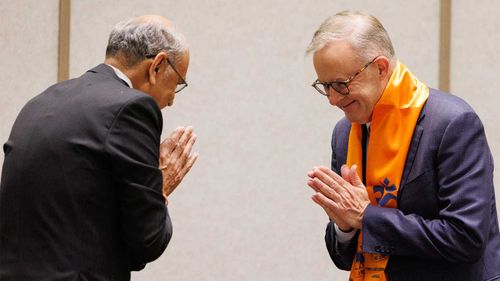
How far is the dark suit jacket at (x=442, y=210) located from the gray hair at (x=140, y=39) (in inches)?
26.9

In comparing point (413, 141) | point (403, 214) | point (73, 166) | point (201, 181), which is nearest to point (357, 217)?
point (403, 214)

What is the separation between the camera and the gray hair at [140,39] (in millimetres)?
2014

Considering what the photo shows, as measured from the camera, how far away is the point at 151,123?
73.3 inches

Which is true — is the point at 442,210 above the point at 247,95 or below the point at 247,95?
above

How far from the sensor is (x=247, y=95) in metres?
3.73

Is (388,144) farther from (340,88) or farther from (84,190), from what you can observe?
(84,190)

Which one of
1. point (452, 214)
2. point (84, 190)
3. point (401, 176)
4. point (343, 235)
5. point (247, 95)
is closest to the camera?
point (84, 190)

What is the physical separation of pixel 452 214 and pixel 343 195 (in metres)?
0.28

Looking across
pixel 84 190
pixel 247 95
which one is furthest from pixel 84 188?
pixel 247 95

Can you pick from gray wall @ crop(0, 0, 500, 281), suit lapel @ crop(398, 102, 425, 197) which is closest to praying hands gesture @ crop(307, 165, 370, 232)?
suit lapel @ crop(398, 102, 425, 197)

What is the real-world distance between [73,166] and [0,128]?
208 cm

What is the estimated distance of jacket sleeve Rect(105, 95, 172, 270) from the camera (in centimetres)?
180

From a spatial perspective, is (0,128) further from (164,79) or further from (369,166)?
(369,166)

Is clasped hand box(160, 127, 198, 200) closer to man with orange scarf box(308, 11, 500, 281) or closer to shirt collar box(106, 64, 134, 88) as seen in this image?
shirt collar box(106, 64, 134, 88)
